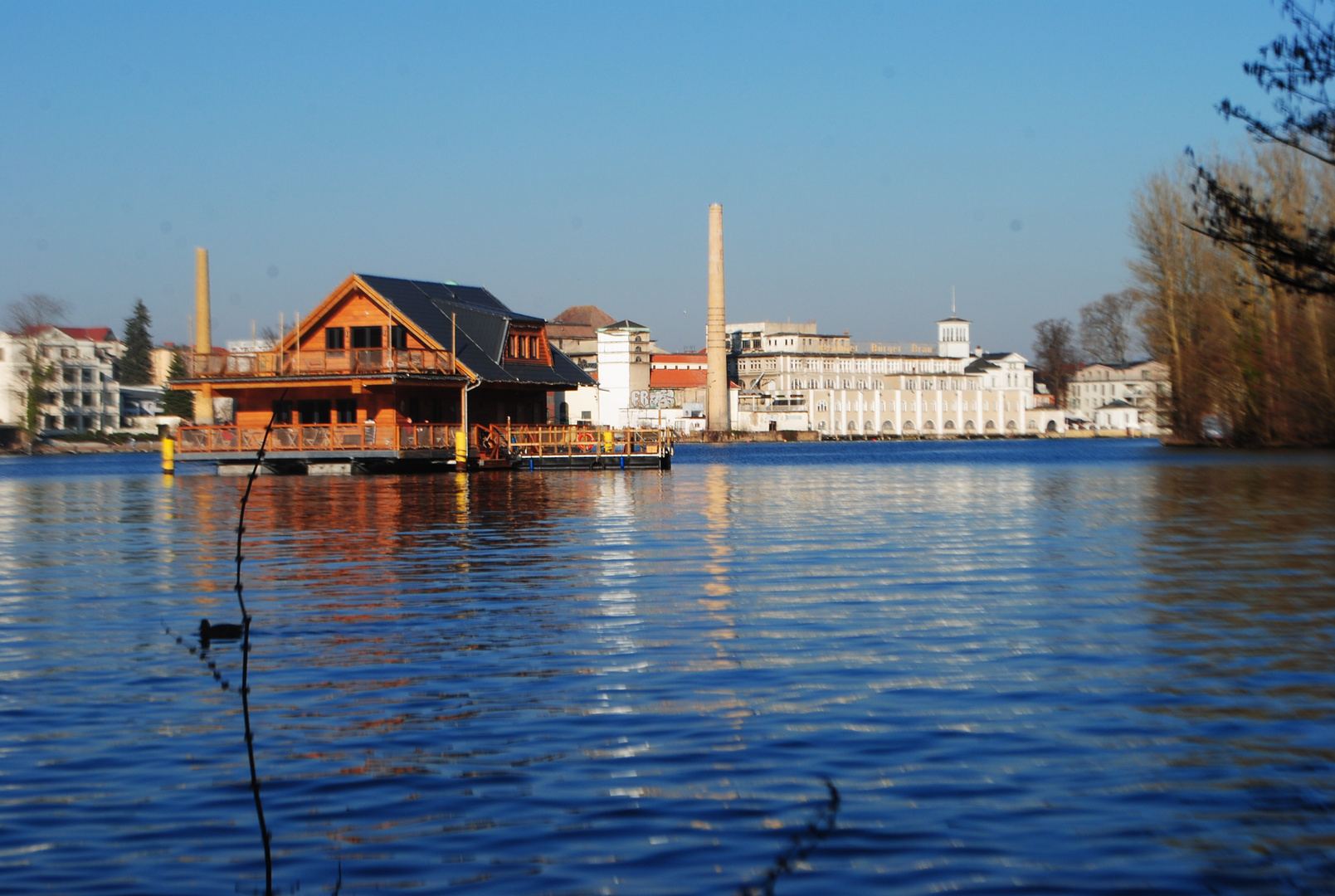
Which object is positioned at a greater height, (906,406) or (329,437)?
(906,406)

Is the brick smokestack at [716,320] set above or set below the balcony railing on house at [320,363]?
above

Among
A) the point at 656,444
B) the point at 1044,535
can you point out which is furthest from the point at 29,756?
the point at 656,444

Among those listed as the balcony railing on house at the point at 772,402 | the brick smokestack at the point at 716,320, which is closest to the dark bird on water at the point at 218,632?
the brick smokestack at the point at 716,320

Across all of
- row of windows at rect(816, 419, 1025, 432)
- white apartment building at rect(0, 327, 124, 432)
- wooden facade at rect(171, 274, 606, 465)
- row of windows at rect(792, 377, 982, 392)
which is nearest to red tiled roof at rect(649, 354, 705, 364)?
row of windows at rect(792, 377, 982, 392)

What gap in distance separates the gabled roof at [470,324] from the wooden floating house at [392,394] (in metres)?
0.08

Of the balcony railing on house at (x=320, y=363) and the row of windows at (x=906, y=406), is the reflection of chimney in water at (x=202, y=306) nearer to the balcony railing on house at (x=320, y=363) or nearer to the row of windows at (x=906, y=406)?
the balcony railing on house at (x=320, y=363)

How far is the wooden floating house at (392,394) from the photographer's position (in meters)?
54.5

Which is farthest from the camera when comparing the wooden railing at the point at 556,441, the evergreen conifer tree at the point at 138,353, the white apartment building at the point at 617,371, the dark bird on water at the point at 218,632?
the evergreen conifer tree at the point at 138,353

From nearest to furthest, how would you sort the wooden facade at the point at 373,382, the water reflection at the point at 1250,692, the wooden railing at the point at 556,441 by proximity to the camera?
the water reflection at the point at 1250,692
the wooden facade at the point at 373,382
the wooden railing at the point at 556,441

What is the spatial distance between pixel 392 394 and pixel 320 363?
3.25 meters

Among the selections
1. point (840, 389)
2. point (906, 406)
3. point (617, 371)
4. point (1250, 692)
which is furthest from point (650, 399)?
point (1250, 692)

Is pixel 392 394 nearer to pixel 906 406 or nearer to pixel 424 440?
pixel 424 440

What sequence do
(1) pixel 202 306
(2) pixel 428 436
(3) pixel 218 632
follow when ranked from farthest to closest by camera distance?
(1) pixel 202 306 < (2) pixel 428 436 < (3) pixel 218 632

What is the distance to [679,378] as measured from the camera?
17600cm
